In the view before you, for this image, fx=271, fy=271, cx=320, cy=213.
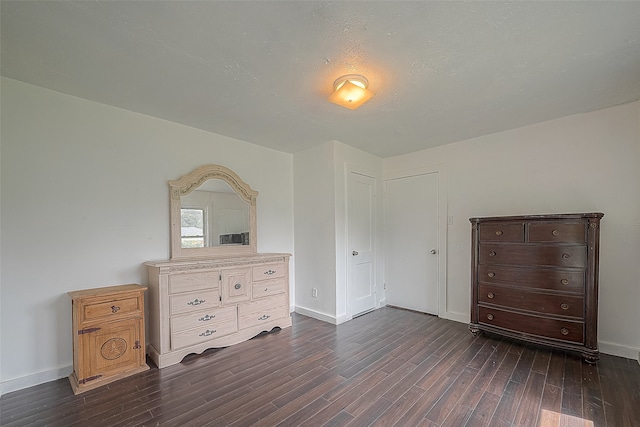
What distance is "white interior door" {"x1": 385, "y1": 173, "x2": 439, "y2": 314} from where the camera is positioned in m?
3.87

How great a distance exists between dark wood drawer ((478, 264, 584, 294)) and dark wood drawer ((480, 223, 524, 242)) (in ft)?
0.95

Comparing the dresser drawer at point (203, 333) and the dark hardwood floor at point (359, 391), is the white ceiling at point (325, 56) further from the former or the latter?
the dark hardwood floor at point (359, 391)

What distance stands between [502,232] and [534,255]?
342 mm

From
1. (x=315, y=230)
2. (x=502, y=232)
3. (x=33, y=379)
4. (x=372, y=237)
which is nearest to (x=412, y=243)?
(x=372, y=237)

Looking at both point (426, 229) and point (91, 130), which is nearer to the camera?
point (91, 130)

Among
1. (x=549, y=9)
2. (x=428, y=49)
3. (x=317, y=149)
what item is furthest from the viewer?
(x=317, y=149)

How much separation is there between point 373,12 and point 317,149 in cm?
237

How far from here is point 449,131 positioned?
10.7 feet

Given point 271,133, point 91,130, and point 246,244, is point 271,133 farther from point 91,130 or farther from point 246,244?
point 91,130

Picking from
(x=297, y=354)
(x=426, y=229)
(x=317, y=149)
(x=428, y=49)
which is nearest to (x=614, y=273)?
(x=426, y=229)

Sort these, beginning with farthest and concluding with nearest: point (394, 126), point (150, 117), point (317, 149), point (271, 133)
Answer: point (317, 149)
point (271, 133)
point (394, 126)
point (150, 117)

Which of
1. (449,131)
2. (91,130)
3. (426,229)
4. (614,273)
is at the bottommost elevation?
(614,273)

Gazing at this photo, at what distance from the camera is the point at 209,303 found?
107 inches

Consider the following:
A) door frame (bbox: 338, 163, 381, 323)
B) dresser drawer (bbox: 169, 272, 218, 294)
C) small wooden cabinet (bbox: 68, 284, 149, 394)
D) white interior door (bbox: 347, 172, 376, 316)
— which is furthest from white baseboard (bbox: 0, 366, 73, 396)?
white interior door (bbox: 347, 172, 376, 316)
